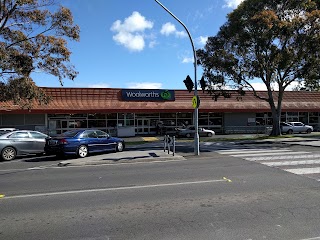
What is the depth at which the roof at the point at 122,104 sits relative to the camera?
33.7 meters

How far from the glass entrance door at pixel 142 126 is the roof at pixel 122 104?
2.55m

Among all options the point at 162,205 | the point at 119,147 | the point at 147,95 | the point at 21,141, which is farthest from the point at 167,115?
the point at 162,205

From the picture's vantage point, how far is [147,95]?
37969mm

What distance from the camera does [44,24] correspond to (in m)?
21.8

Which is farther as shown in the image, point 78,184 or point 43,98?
point 43,98

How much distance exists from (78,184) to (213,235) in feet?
16.7

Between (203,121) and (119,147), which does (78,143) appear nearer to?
(119,147)

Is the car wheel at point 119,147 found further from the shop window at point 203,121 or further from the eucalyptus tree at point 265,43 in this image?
the shop window at point 203,121

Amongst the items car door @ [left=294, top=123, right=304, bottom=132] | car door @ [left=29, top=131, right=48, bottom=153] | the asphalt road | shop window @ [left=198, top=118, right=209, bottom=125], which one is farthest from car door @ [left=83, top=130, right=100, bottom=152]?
car door @ [left=294, top=123, right=304, bottom=132]

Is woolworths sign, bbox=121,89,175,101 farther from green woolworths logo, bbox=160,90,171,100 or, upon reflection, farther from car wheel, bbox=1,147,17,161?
car wheel, bbox=1,147,17,161

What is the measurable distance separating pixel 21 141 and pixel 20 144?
0.16 m

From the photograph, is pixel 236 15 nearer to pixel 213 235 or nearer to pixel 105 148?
pixel 105 148

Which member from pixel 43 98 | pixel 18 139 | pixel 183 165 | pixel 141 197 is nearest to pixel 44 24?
pixel 43 98

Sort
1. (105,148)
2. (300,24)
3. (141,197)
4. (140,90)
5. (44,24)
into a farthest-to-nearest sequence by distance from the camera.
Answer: (140,90) → (300,24) → (44,24) → (105,148) → (141,197)
